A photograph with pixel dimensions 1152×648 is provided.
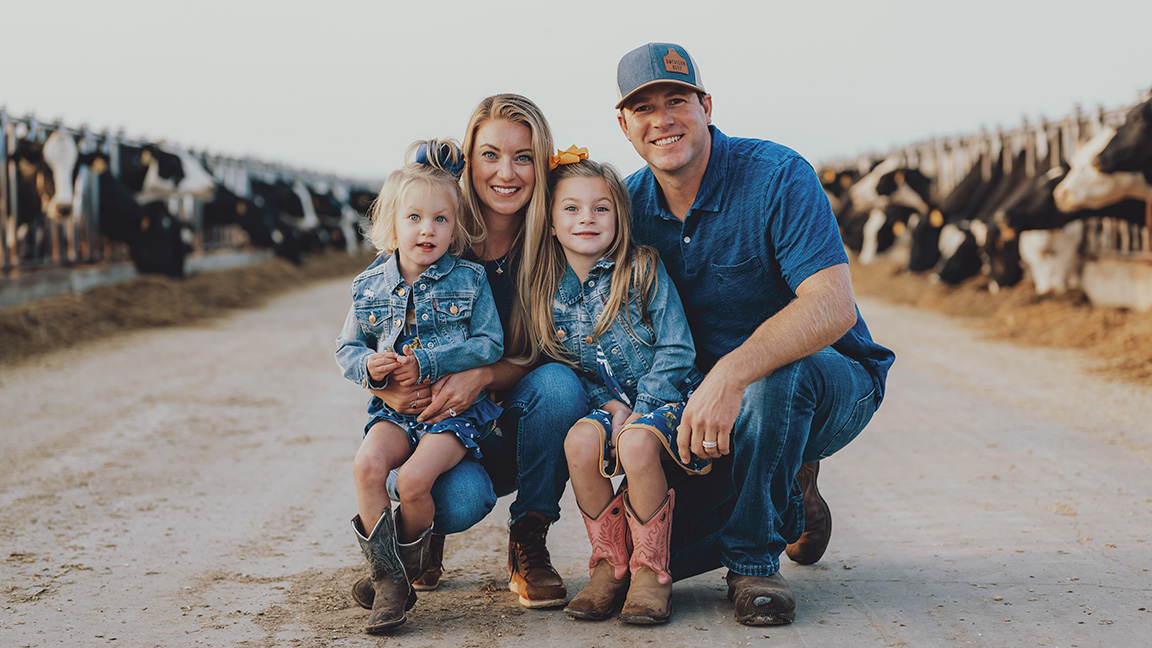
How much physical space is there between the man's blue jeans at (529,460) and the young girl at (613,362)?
8cm

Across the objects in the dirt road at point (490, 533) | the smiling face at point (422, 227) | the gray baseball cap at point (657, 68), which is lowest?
the dirt road at point (490, 533)

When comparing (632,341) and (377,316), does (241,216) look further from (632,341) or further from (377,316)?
(632,341)

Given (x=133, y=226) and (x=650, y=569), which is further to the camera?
(x=133, y=226)

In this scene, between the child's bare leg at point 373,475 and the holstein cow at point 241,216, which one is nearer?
the child's bare leg at point 373,475

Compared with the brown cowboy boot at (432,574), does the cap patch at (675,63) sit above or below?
above

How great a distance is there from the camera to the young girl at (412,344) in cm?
281

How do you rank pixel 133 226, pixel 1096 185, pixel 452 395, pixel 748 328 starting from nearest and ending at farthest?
pixel 452 395 → pixel 748 328 → pixel 1096 185 → pixel 133 226

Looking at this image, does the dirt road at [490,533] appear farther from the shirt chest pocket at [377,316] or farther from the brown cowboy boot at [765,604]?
the shirt chest pocket at [377,316]

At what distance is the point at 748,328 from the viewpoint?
10.6ft

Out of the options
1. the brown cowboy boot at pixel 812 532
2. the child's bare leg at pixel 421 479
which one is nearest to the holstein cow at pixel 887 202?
the brown cowboy boot at pixel 812 532

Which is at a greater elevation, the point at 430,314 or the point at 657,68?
the point at 657,68

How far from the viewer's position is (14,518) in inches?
156

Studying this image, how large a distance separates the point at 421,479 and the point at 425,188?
2.87ft

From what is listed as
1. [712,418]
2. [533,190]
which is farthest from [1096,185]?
[712,418]
